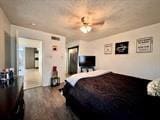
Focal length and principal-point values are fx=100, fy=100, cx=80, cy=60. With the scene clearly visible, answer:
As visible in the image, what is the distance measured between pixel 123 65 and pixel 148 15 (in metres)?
2.03

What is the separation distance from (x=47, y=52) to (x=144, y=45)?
3866 millimetres

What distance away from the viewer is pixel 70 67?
7.53 m

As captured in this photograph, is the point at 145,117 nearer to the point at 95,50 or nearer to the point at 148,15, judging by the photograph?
the point at 148,15

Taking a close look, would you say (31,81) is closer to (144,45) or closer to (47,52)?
(47,52)

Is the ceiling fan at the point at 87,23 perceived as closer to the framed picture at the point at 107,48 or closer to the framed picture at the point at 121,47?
the framed picture at the point at 121,47

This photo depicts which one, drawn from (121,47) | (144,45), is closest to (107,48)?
(121,47)

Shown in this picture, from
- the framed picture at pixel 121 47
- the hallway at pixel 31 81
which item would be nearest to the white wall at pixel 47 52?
the hallway at pixel 31 81

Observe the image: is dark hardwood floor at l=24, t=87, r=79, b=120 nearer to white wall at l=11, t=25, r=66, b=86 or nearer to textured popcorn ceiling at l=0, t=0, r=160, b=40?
white wall at l=11, t=25, r=66, b=86

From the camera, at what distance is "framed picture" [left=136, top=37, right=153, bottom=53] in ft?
10.5

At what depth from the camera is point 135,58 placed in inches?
142

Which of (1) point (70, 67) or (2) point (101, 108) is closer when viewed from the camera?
(2) point (101, 108)

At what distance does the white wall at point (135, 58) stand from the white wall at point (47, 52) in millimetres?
2093

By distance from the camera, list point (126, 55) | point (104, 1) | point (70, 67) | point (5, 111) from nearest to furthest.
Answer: point (5, 111) → point (104, 1) → point (126, 55) → point (70, 67)

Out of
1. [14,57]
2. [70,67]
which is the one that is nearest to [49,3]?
[14,57]
